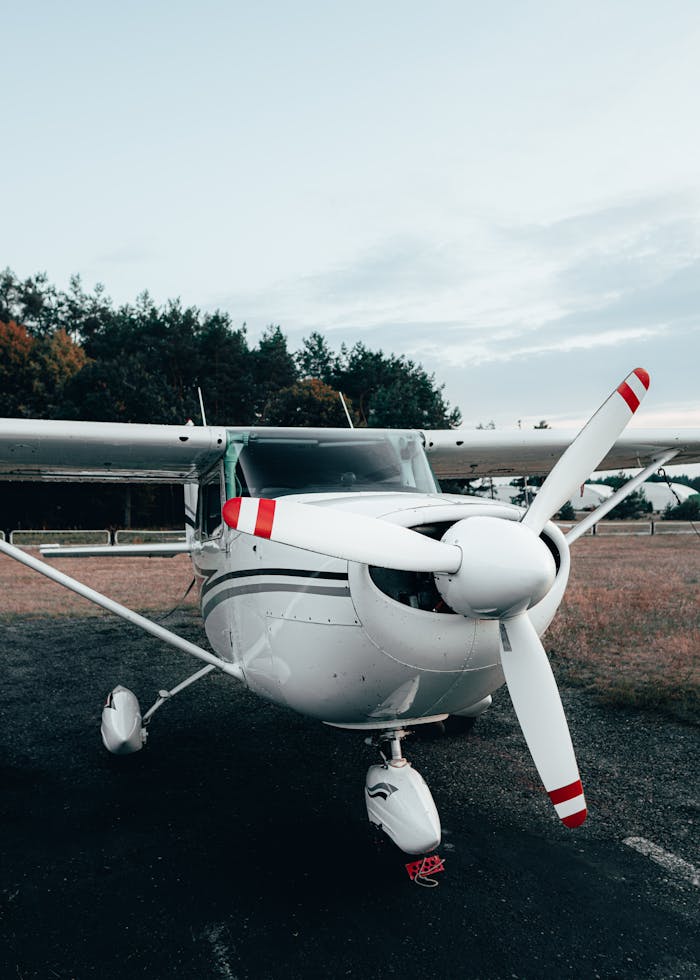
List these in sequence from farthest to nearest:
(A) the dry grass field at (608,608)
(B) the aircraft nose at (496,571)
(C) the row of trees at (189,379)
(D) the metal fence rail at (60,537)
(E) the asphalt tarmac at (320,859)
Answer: (C) the row of trees at (189,379) < (D) the metal fence rail at (60,537) < (A) the dry grass field at (608,608) < (E) the asphalt tarmac at (320,859) < (B) the aircraft nose at (496,571)

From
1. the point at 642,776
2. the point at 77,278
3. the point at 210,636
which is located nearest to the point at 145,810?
the point at 210,636

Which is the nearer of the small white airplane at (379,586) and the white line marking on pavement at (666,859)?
the small white airplane at (379,586)

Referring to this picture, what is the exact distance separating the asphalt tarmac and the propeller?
666 mm

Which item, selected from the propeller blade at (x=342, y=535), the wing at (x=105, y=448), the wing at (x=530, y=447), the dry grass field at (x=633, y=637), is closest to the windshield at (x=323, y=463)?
the wing at (x=105, y=448)

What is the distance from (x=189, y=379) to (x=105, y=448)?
3166 centimetres

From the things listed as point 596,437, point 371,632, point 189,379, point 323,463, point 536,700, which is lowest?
point 536,700

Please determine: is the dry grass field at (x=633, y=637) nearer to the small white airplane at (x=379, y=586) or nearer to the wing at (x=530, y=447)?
the wing at (x=530, y=447)

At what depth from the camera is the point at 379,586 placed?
2.77 m

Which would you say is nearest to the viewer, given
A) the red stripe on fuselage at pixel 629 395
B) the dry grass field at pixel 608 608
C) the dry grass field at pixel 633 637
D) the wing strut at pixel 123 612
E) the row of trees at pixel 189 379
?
the red stripe on fuselage at pixel 629 395

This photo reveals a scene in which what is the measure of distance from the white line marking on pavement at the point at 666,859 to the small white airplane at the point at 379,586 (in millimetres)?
992

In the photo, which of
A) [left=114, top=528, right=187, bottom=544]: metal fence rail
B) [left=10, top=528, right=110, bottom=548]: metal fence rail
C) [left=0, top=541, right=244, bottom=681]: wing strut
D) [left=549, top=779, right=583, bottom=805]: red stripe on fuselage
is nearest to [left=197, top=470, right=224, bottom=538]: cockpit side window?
[left=0, top=541, right=244, bottom=681]: wing strut

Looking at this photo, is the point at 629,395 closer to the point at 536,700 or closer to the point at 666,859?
the point at 536,700

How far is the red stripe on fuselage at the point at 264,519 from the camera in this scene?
8.17 feet

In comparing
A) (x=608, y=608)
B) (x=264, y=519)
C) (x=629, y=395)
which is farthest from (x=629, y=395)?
(x=608, y=608)
